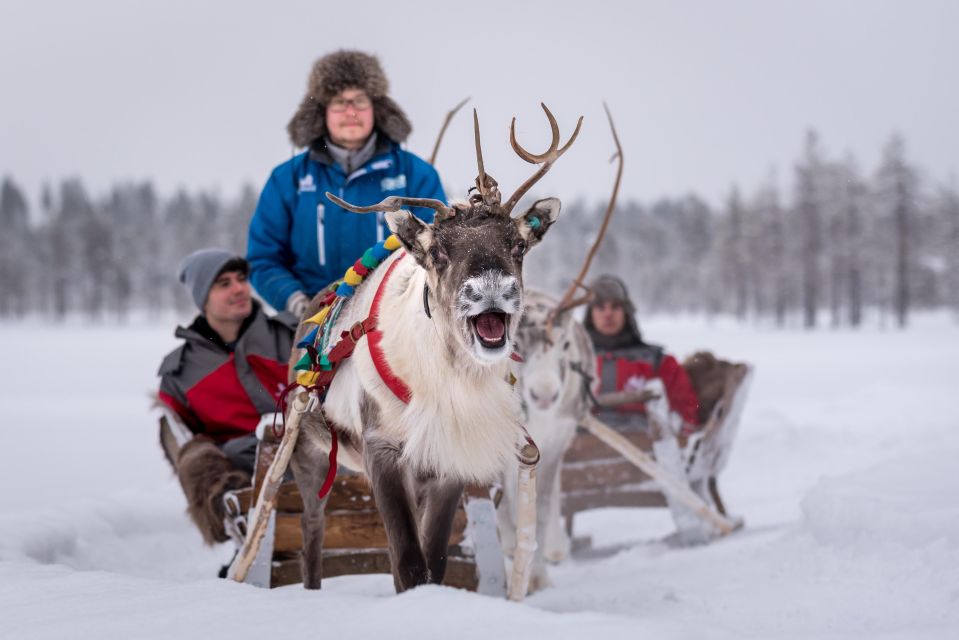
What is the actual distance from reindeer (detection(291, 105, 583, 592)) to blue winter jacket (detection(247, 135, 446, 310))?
4.55ft

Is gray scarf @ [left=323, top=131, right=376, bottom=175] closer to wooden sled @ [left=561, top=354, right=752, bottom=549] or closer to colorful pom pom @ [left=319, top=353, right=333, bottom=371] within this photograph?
colorful pom pom @ [left=319, top=353, right=333, bottom=371]

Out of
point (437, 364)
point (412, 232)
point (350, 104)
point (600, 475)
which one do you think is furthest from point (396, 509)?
point (600, 475)

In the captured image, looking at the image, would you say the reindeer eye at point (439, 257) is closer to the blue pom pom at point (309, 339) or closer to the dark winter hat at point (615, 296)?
the blue pom pom at point (309, 339)

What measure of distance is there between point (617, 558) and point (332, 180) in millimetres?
3935

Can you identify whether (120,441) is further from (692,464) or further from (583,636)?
(583,636)

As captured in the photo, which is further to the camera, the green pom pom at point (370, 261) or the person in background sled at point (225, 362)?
the person in background sled at point (225, 362)

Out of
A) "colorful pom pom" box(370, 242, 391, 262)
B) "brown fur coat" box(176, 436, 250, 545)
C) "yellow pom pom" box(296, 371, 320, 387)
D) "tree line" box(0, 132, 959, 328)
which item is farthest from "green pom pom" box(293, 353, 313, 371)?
"tree line" box(0, 132, 959, 328)

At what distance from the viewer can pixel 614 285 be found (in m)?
8.56

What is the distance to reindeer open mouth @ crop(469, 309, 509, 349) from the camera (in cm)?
287

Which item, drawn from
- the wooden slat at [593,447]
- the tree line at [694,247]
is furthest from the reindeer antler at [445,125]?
the tree line at [694,247]

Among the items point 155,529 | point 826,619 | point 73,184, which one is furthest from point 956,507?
point 73,184

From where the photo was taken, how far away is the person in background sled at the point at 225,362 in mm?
5355

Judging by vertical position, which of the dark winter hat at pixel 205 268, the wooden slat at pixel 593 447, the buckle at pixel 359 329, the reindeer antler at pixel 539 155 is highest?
the reindeer antler at pixel 539 155

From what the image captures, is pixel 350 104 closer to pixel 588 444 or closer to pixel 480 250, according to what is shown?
pixel 480 250
